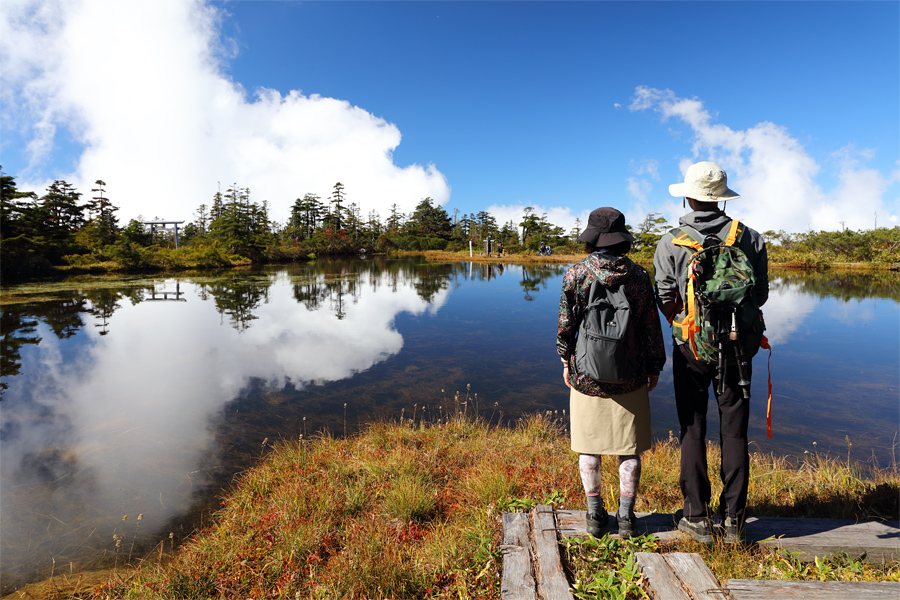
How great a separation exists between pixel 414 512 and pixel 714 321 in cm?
217

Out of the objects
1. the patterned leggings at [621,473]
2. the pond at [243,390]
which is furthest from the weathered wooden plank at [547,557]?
the pond at [243,390]

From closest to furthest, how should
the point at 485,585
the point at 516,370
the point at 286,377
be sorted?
the point at 485,585 < the point at 286,377 < the point at 516,370

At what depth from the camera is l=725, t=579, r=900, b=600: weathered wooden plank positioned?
5.25 feet

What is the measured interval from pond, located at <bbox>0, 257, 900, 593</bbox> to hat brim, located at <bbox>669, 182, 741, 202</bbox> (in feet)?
11.6

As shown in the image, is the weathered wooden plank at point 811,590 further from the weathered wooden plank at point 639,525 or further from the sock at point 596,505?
the sock at point 596,505

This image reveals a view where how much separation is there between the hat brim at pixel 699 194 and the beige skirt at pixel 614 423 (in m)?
0.98

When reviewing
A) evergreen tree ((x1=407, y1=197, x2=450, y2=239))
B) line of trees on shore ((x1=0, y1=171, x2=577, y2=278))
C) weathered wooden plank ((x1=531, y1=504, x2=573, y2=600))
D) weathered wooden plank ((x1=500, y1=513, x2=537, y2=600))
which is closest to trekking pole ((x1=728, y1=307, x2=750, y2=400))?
weathered wooden plank ((x1=531, y1=504, x2=573, y2=600))

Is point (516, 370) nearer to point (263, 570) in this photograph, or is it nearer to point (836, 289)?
point (263, 570)

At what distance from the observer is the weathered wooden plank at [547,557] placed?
1699 millimetres

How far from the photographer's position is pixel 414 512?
2.75 metres

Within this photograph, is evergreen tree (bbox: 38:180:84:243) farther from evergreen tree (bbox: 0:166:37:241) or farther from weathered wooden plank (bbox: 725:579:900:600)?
weathered wooden plank (bbox: 725:579:900:600)

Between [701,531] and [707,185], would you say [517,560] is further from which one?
[707,185]

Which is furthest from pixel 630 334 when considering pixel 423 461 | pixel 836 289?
pixel 836 289

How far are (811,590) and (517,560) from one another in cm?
118
